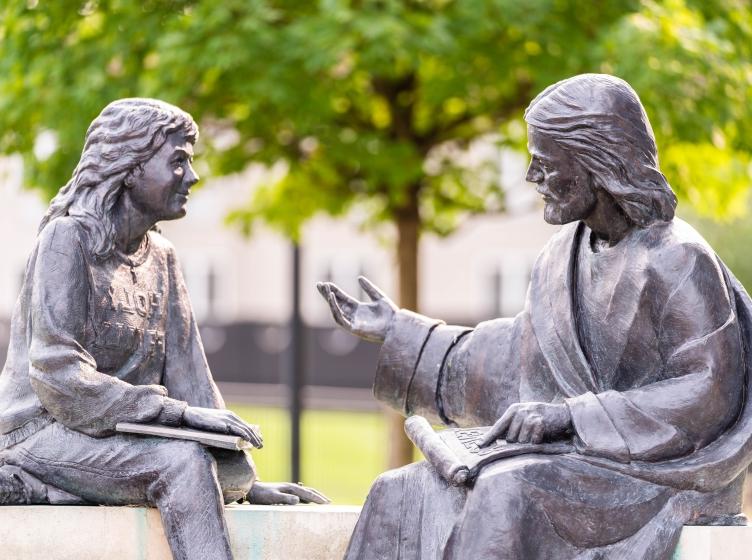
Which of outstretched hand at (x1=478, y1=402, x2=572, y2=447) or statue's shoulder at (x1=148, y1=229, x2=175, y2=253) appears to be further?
statue's shoulder at (x1=148, y1=229, x2=175, y2=253)

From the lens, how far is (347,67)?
9375 mm

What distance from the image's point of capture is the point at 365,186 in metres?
10.3

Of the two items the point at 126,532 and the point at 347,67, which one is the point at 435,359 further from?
the point at 347,67

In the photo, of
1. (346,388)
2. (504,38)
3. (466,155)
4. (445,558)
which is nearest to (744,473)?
(445,558)

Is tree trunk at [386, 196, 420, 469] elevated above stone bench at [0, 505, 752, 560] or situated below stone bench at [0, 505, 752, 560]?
below

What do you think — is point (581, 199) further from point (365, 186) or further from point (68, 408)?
point (365, 186)

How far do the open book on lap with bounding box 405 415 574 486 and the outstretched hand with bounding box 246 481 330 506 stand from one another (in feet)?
2.37

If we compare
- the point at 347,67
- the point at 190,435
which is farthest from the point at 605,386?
the point at 347,67

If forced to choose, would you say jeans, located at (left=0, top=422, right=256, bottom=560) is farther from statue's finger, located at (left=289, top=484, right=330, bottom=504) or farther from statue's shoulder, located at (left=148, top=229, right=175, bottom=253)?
statue's shoulder, located at (left=148, top=229, right=175, bottom=253)

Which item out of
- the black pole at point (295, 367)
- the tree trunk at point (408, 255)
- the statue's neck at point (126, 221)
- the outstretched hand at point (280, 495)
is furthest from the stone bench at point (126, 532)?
the black pole at point (295, 367)

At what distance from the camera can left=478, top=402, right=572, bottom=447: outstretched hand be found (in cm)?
483

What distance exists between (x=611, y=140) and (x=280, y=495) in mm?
1729

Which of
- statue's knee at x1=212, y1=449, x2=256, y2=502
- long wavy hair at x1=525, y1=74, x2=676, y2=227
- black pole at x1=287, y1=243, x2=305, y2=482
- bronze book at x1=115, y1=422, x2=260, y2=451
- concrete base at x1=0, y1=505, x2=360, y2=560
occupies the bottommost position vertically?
black pole at x1=287, y1=243, x2=305, y2=482

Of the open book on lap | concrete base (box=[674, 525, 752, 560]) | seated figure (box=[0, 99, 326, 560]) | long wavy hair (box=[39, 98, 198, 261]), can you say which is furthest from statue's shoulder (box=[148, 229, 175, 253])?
concrete base (box=[674, 525, 752, 560])
